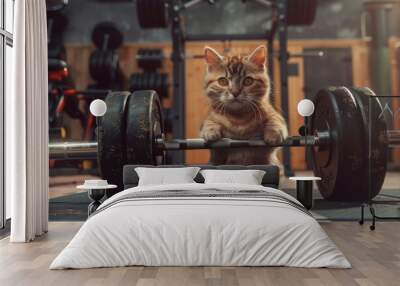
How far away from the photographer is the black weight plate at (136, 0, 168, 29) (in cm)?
581

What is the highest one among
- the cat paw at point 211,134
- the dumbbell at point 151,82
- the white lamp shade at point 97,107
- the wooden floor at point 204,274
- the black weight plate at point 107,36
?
the black weight plate at point 107,36

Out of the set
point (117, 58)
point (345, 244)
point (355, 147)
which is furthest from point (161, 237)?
point (117, 58)

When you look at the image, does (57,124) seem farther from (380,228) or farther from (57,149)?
(380,228)

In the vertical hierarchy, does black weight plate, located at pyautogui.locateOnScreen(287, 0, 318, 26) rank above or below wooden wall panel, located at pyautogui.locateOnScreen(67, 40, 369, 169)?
above

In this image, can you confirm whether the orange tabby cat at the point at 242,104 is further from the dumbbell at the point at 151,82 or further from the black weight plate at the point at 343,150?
the dumbbell at the point at 151,82

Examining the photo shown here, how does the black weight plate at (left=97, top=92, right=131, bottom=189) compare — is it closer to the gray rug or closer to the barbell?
the barbell

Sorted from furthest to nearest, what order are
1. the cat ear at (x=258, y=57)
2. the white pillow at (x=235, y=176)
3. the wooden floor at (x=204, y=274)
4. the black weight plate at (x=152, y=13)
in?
1. the black weight plate at (x=152, y=13)
2. the cat ear at (x=258, y=57)
3. the white pillow at (x=235, y=176)
4. the wooden floor at (x=204, y=274)

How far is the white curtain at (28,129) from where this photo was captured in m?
3.47

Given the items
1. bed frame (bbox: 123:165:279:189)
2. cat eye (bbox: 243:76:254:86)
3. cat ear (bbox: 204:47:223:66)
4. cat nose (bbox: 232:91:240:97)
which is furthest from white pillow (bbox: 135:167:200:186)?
cat ear (bbox: 204:47:223:66)

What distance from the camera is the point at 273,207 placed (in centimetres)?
274

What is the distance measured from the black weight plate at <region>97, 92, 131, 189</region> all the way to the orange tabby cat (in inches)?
46.7

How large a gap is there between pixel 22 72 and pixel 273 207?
1.98m

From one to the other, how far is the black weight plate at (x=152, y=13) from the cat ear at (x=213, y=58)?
2.48ft

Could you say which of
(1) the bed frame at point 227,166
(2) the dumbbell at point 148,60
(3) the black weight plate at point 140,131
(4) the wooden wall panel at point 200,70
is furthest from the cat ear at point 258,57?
(1) the bed frame at point 227,166
